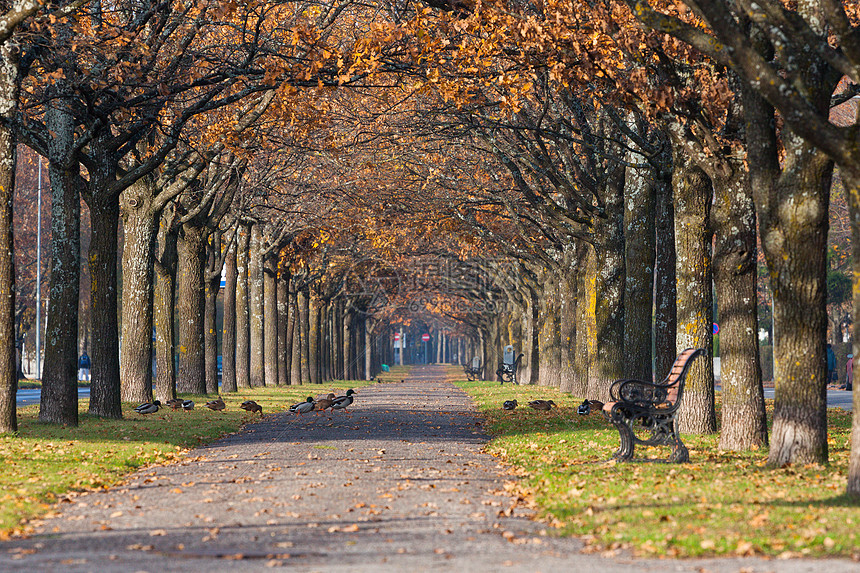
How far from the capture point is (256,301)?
128 ft

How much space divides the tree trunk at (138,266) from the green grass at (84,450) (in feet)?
4.94

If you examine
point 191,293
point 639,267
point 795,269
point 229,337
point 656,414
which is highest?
point 191,293

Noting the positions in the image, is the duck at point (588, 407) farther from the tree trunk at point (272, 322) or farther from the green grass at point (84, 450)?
the tree trunk at point (272, 322)

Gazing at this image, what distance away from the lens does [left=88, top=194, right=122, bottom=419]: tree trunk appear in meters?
18.4

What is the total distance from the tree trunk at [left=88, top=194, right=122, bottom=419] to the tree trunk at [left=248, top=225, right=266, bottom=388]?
19.1 meters

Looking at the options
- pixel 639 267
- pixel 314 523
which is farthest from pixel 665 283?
pixel 314 523

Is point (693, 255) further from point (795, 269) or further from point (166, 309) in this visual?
point (166, 309)

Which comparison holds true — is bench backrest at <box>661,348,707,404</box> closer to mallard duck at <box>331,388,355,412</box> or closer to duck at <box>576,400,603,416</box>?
duck at <box>576,400,603,416</box>

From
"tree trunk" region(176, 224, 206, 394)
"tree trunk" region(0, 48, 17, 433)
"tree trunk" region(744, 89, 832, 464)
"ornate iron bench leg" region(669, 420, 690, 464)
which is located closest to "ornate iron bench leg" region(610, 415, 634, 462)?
"ornate iron bench leg" region(669, 420, 690, 464)

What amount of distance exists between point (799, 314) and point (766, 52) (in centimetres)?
336

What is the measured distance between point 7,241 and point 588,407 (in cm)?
Answer: 1076

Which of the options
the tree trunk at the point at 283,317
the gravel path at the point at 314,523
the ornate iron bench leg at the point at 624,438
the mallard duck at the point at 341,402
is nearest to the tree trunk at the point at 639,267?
the gravel path at the point at 314,523

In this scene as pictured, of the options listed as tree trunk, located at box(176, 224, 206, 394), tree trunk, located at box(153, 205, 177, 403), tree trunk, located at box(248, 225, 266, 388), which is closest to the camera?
tree trunk, located at box(153, 205, 177, 403)

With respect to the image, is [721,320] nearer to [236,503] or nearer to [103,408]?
[236,503]
